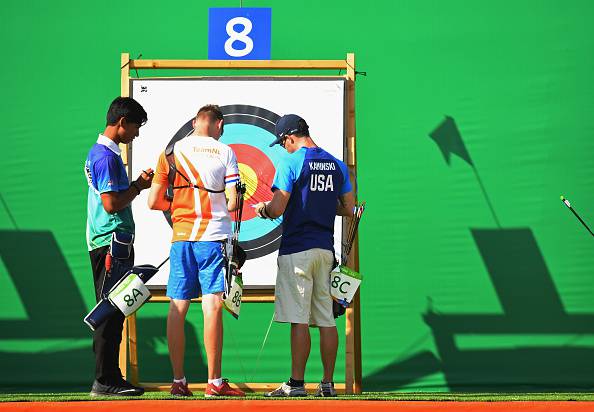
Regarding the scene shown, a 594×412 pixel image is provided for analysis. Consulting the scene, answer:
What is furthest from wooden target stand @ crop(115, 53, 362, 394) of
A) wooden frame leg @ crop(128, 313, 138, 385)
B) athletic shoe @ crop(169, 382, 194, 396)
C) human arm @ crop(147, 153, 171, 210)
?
human arm @ crop(147, 153, 171, 210)

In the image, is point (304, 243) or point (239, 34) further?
point (239, 34)

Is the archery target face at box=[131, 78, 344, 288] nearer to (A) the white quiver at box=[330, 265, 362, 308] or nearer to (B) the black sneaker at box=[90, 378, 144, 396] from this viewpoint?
(A) the white quiver at box=[330, 265, 362, 308]

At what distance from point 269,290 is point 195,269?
2.52ft

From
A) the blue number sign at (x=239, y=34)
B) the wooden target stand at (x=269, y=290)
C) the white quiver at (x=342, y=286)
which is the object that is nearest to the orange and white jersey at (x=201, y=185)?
the white quiver at (x=342, y=286)

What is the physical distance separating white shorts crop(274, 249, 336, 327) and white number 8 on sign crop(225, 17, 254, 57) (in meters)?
1.11

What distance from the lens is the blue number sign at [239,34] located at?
452 cm

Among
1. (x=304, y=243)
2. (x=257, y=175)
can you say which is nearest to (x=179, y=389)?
(x=304, y=243)

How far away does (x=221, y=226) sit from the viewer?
3.68 meters

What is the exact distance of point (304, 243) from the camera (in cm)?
383

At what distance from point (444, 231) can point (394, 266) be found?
0.28m

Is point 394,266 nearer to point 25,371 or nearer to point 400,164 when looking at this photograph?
point 400,164

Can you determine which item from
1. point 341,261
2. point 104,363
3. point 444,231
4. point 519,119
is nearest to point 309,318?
point 341,261

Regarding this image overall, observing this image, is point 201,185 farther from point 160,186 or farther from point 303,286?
point 303,286

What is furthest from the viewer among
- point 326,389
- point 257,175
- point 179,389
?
point 257,175
